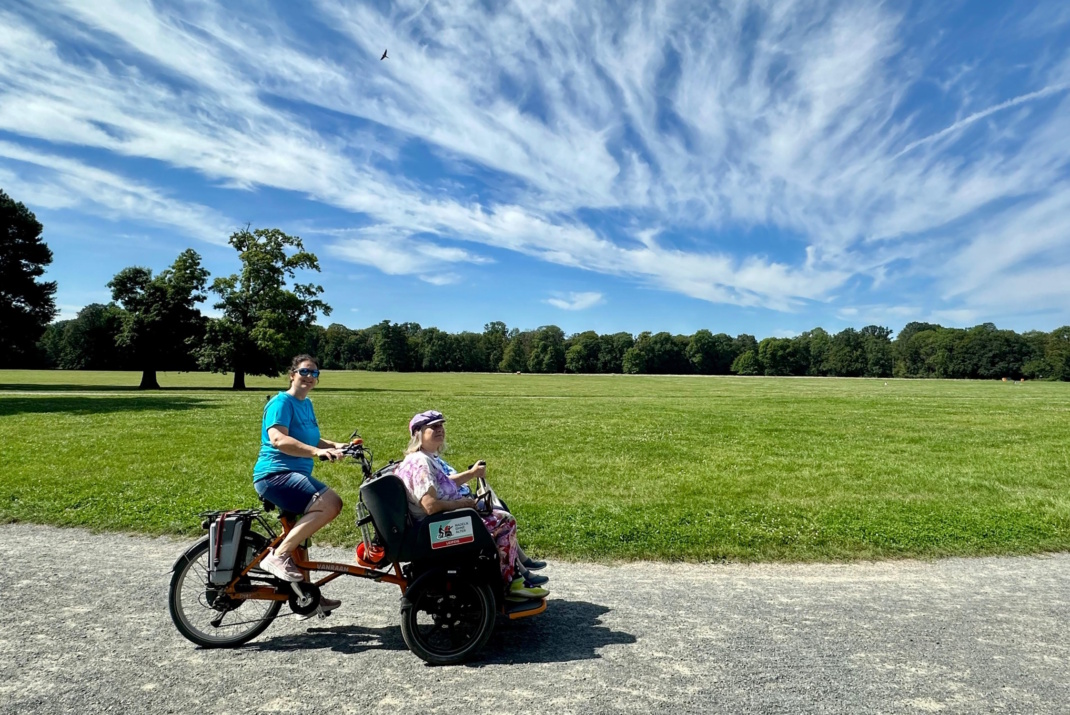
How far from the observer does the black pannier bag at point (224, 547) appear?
461 centimetres

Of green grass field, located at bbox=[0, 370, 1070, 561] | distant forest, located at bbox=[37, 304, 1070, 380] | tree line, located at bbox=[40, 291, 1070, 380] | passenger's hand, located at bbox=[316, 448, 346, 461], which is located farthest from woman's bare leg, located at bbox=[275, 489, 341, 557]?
distant forest, located at bbox=[37, 304, 1070, 380]

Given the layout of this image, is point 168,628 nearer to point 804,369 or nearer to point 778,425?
point 778,425

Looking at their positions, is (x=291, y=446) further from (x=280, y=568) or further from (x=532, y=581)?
(x=532, y=581)

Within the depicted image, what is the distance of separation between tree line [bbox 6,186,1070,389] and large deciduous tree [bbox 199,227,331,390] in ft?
0.35

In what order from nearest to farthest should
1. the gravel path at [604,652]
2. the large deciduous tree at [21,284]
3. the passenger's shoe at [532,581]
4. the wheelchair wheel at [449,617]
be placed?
the gravel path at [604,652] → the wheelchair wheel at [449,617] → the passenger's shoe at [532,581] → the large deciduous tree at [21,284]

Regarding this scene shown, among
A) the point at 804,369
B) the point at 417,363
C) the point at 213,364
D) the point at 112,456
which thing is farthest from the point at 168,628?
the point at 804,369

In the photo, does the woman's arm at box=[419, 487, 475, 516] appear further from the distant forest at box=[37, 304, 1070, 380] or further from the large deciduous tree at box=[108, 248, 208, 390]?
the distant forest at box=[37, 304, 1070, 380]

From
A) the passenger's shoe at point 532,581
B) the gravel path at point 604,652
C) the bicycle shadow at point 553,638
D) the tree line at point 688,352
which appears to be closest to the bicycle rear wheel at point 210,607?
the gravel path at point 604,652

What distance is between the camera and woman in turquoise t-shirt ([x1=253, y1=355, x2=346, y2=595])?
15.2 feet

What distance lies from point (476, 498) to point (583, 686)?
1.67 m

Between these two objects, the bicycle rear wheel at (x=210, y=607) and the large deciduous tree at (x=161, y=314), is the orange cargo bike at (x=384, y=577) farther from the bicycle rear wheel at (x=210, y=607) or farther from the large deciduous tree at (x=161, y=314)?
the large deciduous tree at (x=161, y=314)

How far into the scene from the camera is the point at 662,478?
12.5 metres

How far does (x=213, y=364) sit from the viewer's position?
1933 inches

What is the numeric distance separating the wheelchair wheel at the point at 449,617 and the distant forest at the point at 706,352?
414 ft
